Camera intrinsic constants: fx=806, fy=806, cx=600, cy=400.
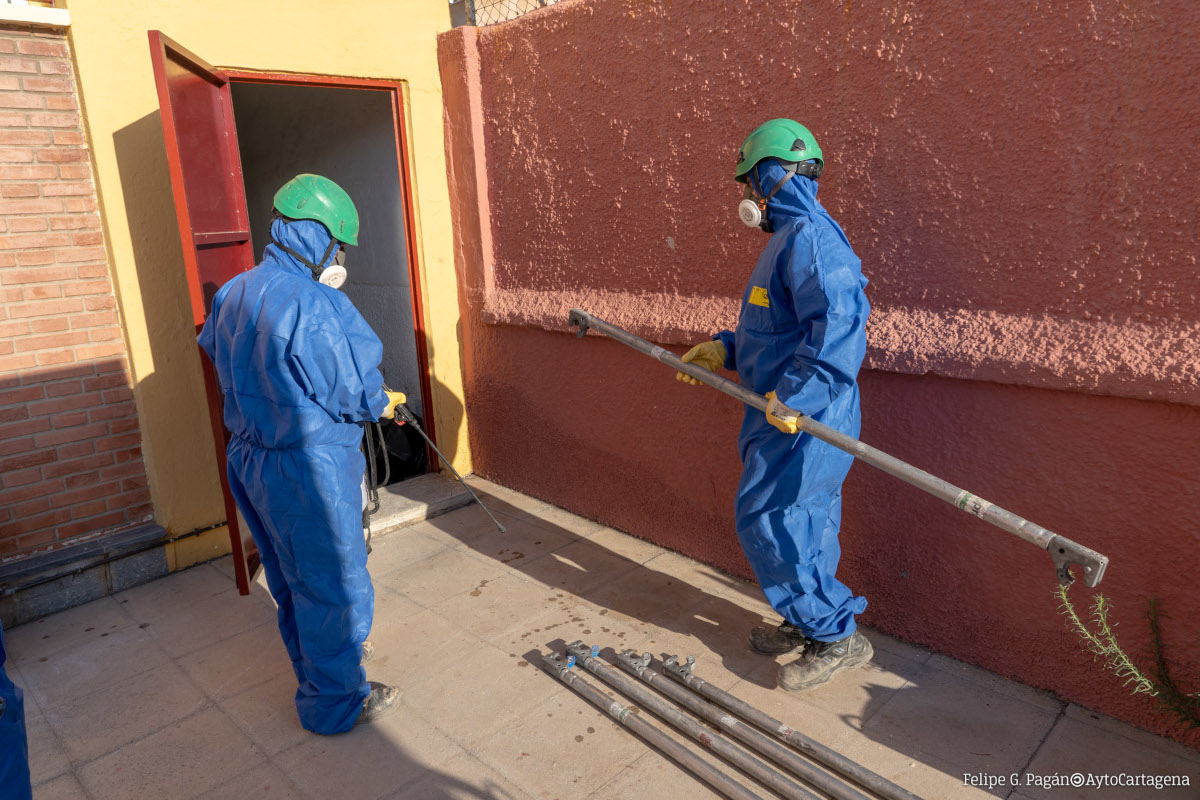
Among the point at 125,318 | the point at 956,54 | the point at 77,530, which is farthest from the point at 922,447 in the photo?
the point at 77,530

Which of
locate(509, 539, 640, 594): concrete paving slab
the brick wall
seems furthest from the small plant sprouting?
the brick wall

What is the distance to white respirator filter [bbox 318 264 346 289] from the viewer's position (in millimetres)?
2766

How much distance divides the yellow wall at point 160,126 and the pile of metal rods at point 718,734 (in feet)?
7.25

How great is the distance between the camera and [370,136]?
5.46m

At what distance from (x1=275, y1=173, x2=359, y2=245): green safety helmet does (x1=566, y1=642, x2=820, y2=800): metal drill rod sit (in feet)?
5.82

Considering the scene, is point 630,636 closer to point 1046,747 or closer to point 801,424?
point 801,424

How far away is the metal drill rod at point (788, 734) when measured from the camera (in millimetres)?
2299

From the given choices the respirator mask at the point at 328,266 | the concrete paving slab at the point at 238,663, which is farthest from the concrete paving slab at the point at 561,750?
the respirator mask at the point at 328,266

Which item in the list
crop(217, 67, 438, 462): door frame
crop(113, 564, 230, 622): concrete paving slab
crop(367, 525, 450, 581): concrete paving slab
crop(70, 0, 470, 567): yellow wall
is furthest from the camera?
crop(217, 67, 438, 462): door frame

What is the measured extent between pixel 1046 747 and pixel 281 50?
175 inches

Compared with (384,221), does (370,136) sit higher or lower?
higher

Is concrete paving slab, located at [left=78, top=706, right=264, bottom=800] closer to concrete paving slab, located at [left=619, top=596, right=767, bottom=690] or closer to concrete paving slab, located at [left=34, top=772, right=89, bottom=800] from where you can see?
concrete paving slab, located at [left=34, top=772, right=89, bottom=800]

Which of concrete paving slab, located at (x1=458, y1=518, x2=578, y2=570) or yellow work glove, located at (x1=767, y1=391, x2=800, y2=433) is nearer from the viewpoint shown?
yellow work glove, located at (x1=767, y1=391, x2=800, y2=433)

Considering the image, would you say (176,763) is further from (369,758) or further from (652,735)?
(652,735)
